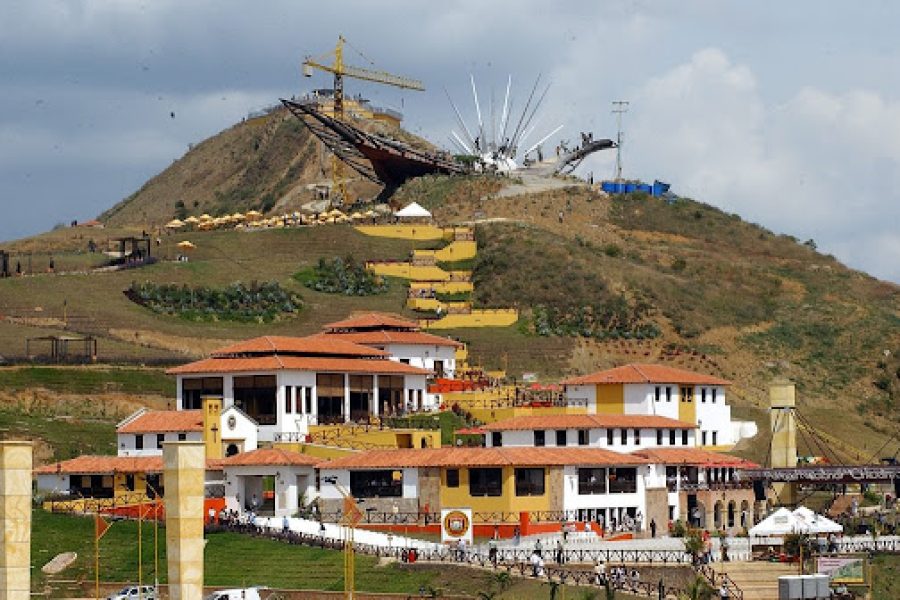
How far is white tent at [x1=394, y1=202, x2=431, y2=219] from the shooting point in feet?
600

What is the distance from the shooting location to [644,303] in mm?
167125

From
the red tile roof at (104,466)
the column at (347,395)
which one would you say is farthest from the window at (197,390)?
the red tile roof at (104,466)

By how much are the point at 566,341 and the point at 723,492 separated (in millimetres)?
44763

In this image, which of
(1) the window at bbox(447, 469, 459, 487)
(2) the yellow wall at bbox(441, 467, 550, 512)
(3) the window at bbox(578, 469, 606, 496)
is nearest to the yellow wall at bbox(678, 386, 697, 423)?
(3) the window at bbox(578, 469, 606, 496)

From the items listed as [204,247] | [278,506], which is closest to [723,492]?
[278,506]

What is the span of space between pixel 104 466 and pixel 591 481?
72.3 feet

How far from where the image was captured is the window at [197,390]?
121044 mm

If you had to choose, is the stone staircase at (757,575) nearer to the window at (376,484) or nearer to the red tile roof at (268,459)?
the window at (376,484)

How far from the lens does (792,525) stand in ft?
327

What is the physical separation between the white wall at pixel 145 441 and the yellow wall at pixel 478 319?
142 ft

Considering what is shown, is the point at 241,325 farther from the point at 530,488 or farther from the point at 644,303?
the point at 530,488

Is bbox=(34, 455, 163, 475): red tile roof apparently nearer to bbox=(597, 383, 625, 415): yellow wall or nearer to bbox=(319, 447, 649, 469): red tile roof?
bbox=(319, 447, 649, 469): red tile roof

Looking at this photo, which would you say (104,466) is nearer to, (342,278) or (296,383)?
(296,383)

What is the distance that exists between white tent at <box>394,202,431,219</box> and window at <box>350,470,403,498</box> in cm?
7724
